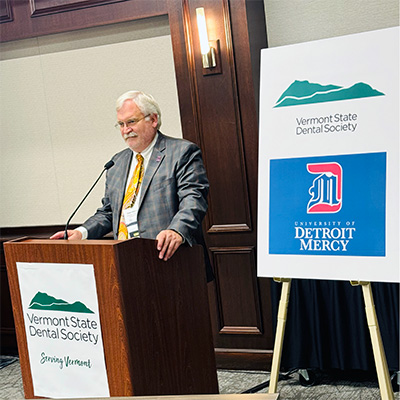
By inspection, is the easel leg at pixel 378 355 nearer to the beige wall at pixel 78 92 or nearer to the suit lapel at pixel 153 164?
the suit lapel at pixel 153 164

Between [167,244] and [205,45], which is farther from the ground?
[205,45]

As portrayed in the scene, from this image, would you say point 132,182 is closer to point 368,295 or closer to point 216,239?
point 216,239

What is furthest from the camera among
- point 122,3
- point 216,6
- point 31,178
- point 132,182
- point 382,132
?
point 31,178

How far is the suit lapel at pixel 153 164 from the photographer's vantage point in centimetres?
322

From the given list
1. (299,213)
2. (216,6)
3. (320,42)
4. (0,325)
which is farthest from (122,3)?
(0,325)

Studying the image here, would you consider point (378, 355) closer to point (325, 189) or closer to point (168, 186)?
point (325, 189)

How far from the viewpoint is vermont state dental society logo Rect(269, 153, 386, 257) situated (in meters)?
2.58

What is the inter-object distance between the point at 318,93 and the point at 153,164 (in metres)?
0.92

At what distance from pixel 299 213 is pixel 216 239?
139 centimetres

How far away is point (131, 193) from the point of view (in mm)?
3285

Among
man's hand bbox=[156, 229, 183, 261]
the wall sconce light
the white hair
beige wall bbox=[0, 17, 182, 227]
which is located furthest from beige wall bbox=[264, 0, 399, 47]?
man's hand bbox=[156, 229, 183, 261]

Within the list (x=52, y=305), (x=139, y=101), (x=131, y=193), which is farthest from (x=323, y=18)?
(x=52, y=305)

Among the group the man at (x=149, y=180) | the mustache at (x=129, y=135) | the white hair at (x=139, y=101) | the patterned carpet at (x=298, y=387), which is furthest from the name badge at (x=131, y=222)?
the patterned carpet at (x=298, y=387)

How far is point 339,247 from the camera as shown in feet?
8.68
